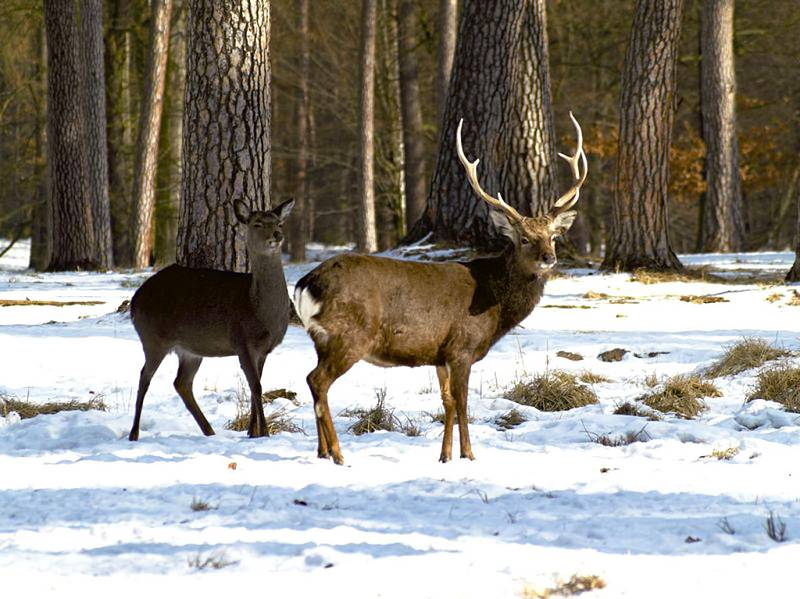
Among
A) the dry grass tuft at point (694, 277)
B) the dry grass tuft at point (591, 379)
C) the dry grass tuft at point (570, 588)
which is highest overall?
the dry grass tuft at point (694, 277)

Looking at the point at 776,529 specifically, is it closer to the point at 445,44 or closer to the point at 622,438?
the point at 622,438

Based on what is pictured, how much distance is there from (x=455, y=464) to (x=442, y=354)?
736 mm

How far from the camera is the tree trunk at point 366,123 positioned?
23.4 metres

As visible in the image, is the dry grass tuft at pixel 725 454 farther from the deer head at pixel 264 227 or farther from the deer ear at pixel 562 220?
the deer head at pixel 264 227

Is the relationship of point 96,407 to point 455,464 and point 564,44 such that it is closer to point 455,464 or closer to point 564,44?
point 455,464

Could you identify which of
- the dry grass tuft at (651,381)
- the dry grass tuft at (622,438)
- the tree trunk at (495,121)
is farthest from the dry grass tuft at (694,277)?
the dry grass tuft at (622,438)

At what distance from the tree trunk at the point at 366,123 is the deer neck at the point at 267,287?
16204mm

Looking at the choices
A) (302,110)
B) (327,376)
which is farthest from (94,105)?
(327,376)

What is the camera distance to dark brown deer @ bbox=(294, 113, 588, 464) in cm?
598

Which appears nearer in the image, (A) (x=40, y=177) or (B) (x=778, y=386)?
(B) (x=778, y=386)

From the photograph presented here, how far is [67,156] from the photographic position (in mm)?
18250

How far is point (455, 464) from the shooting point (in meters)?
5.93

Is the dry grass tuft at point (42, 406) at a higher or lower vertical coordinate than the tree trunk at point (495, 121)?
lower

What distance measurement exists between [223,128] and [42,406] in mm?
3232
